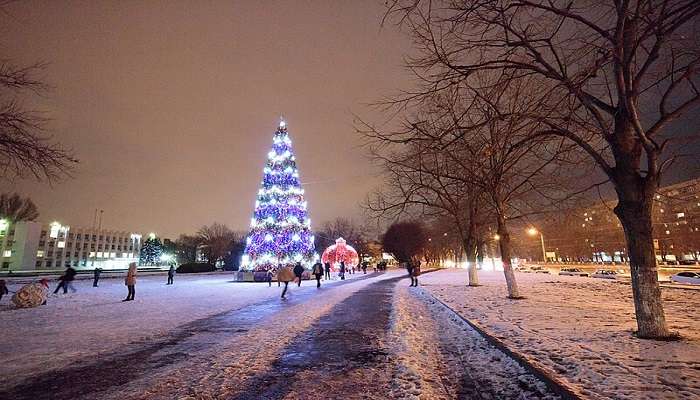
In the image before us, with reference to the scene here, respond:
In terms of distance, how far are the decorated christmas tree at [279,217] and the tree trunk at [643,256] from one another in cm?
2493

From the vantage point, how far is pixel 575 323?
27.8ft

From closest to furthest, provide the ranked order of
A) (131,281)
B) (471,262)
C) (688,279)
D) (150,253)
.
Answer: (131,281) → (471,262) → (688,279) → (150,253)

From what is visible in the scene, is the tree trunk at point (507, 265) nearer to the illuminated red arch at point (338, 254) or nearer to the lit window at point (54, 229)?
the illuminated red arch at point (338, 254)

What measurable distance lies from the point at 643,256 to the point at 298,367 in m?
6.90

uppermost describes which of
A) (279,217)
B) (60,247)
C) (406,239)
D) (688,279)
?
(406,239)

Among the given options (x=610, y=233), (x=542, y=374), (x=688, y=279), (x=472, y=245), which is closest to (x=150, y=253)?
(x=472, y=245)

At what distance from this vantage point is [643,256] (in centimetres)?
703

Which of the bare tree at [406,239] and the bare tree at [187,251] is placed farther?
the bare tree at [187,251]

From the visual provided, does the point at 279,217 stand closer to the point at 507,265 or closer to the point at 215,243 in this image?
the point at 507,265

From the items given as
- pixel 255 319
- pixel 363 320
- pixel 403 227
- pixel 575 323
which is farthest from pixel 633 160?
pixel 403 227

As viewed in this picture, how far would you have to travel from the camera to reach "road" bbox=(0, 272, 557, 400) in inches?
187

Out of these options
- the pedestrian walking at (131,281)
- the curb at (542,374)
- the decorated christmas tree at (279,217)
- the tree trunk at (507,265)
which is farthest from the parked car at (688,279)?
the pedestrian walking at (131,281)

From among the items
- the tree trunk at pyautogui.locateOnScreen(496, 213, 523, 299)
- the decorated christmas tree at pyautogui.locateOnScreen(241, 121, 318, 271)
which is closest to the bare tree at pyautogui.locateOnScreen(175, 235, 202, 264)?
the decorated christmas tree at pyautogui.locateOnScreen(241, 121, 318, 271)

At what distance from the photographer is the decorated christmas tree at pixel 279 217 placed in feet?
96.7
